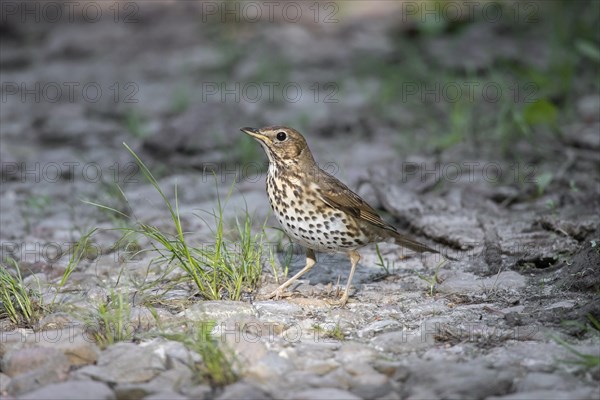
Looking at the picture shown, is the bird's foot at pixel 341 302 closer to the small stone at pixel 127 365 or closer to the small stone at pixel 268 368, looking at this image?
the small stone at pixel 268 368

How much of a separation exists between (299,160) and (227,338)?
170cm

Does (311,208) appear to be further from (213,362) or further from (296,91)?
(296,91)

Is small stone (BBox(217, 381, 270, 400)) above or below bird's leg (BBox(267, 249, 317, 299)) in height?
above

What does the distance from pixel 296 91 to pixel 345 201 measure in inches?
210

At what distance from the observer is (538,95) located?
992cm

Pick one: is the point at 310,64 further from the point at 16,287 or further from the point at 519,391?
the point at 519,391

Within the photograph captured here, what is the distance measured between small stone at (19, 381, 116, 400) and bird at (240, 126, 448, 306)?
166 cm

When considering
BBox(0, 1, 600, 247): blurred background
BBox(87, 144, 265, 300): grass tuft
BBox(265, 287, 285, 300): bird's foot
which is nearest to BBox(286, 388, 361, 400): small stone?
BBox(87, 144, 265, 300): grass tuft

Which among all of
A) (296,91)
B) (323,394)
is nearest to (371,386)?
(323,394)

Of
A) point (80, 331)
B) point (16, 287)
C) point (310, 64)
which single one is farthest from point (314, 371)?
point (310, 64)

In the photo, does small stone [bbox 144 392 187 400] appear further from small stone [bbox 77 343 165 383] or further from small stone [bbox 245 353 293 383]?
small stone [bbox 245 353 293 383]

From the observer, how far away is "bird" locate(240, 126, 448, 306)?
5703 mm

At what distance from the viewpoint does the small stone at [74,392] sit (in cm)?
412

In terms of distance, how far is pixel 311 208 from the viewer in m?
5.75
